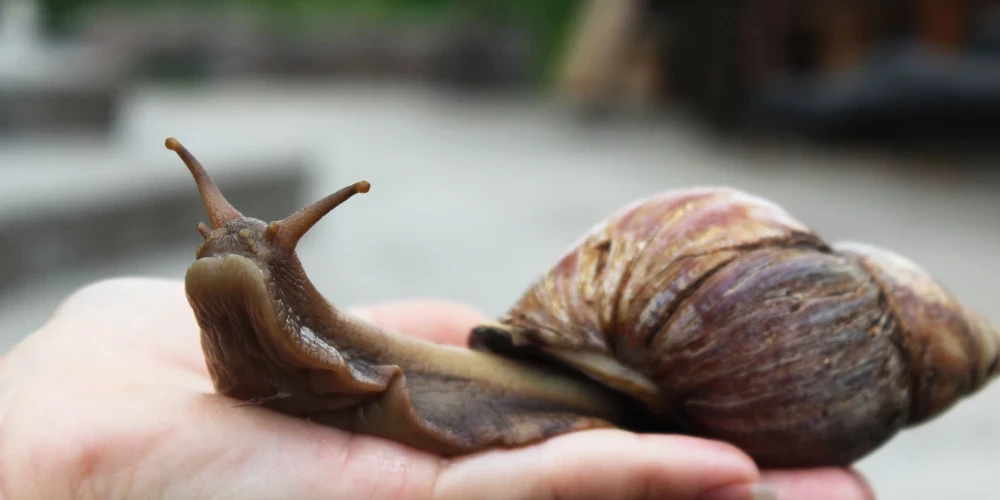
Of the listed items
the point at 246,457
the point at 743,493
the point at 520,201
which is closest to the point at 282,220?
the point at 246,457

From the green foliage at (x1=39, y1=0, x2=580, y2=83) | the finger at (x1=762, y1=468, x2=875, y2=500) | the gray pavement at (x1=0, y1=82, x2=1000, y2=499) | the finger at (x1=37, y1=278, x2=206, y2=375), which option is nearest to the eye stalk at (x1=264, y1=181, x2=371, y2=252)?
the finger at (x1=37, y1=278, x2=206, y2=375)

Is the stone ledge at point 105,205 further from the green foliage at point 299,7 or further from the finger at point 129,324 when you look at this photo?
the green foliage at point 299,7

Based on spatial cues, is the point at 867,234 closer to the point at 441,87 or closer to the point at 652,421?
the point at 652,421

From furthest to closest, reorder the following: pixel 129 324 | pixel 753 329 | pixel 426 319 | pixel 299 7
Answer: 1. pixel 299 7
2. pixel 426 319
3. pixel 129 324
4. pixel 753 329

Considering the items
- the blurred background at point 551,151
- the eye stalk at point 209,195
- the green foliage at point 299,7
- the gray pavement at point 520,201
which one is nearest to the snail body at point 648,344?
the eye stalk at point 209,195

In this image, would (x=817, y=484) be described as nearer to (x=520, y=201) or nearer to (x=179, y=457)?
(x=179, y=457)

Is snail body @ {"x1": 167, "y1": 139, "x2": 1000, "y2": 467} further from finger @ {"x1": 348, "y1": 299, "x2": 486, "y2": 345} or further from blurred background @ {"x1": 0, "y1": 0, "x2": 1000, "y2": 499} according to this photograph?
blurred background @ {"x1": 0, "y1": 0, "x2": 1000, "y2": 499}
